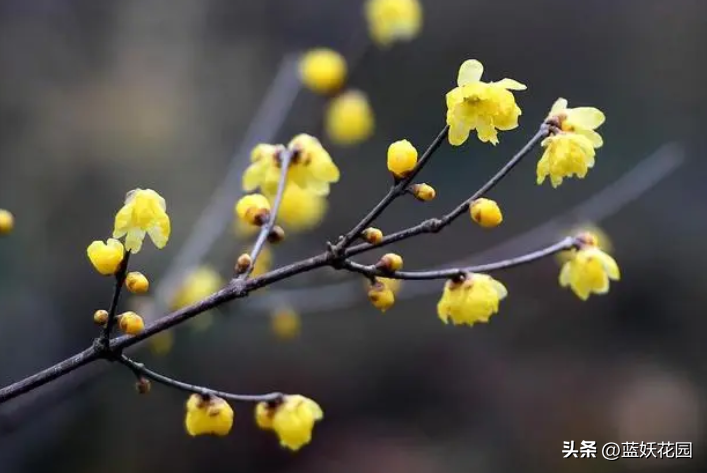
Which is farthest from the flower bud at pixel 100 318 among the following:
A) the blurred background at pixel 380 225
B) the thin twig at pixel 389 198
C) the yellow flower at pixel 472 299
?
the blurred background at pixel 380 225

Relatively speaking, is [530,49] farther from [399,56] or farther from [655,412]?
[655,412]

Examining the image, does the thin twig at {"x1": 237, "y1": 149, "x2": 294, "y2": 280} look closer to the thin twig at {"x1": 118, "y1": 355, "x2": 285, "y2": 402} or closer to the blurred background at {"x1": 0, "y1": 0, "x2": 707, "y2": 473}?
the thin twig at {"x1": 118, "y1": 355, "x2": 285, "y2": 402}

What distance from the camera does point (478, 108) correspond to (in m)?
0.83

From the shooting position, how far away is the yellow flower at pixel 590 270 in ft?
2.87

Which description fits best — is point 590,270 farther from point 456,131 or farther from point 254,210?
point 254,210

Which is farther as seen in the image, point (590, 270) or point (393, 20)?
point (393, 20)

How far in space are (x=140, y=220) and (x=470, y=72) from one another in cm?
40

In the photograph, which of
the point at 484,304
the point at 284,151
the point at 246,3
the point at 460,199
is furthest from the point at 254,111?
the point at 484,304

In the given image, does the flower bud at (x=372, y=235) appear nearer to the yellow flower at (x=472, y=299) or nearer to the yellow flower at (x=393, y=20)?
the yellow flower at (x=472, y=299)

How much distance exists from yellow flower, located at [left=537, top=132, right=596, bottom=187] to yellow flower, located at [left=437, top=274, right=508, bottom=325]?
0.44ft

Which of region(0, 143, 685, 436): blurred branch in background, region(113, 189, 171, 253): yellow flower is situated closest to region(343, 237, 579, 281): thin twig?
region(113, 189, 171, 253): yellow flower

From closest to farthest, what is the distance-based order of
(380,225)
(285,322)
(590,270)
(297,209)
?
1. (590,270)
2. (297,209)
3. (285,322)
4. (380,225)

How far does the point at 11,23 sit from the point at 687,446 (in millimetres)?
3281

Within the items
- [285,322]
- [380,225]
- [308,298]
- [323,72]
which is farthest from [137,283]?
[380,225]
